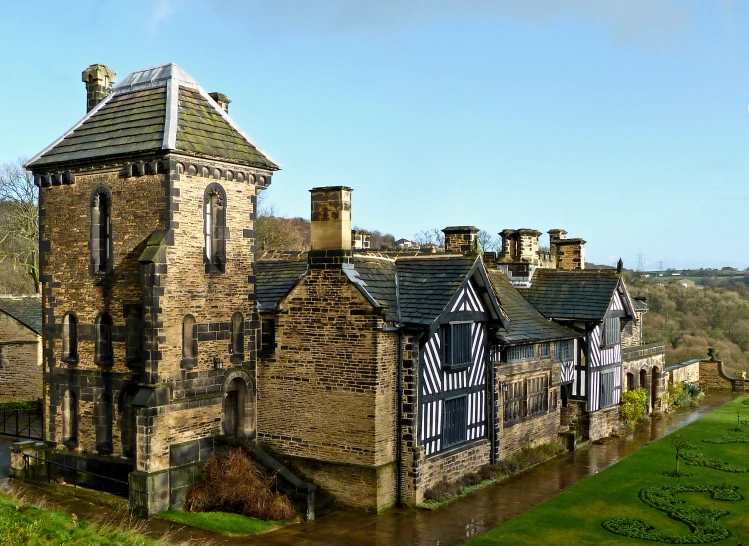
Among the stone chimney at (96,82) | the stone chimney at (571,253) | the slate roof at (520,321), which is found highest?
the stone chimney at (96,82)

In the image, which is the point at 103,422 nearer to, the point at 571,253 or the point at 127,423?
the point at 127,423

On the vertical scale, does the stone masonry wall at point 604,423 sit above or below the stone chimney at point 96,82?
below

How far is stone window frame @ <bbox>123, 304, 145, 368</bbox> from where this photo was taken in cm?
1828

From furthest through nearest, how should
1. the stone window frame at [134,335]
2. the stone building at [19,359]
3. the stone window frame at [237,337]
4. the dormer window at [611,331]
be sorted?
1. the stone building at [19,359]
2. the dormer window at [611,331]
3. the stone window frame at [237,337]
4. the stone window frame at [134,335]

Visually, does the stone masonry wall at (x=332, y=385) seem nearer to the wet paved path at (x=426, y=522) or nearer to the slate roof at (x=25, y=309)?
the wet paved path at (x=426, y=522)

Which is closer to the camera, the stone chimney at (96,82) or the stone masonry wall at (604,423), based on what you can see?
the stone chimney at (96,82)

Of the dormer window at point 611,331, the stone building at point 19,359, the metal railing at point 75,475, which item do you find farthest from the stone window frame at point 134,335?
the dormer window at point 611,331

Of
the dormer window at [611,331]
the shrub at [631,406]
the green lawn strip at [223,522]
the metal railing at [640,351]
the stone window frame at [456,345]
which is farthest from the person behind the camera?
the metal railing at [640,351]

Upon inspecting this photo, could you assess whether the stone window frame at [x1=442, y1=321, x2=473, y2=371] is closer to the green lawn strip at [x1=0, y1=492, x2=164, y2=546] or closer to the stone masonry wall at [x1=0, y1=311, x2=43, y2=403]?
the green lawn strip at [x1=0, y1=492, x2=164, y2=546]

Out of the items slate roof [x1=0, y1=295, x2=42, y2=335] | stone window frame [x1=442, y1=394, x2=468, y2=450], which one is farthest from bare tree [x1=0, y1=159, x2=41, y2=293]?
stone window frame [x1=442, y1=394, x2=468, y2=450]

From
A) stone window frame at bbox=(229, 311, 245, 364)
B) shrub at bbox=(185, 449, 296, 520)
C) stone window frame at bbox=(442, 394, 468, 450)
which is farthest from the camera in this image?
stone window frame at bbox=(442, 394, 468, 450)

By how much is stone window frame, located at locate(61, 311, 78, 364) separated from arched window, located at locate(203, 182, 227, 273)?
3981 mm

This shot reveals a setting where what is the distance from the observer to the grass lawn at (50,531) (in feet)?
40.4

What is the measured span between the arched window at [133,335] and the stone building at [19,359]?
16620 mm
